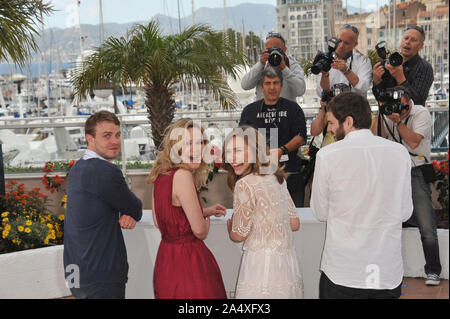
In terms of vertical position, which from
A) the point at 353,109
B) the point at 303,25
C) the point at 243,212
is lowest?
the point at 243,212

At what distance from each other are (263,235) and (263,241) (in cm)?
3

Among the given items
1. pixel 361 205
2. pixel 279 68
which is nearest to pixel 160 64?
pixel 279 68

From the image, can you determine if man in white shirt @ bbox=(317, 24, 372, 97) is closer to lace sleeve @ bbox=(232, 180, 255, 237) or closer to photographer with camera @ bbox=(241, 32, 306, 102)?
photographer with camera @ bbox=(241, 32, 306, 102)

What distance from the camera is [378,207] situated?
232 centimetres

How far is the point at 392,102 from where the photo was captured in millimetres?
3736

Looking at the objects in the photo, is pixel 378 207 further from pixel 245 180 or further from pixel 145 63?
pixel 145 63

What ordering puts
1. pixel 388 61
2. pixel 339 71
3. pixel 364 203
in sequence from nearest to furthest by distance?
pixel 364 203, pixel 388 61, pixel 339 71

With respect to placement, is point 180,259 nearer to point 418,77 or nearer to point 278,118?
point 278,118

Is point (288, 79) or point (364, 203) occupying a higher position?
point (288, 79)

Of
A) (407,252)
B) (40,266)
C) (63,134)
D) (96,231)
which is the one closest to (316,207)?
(96,231)

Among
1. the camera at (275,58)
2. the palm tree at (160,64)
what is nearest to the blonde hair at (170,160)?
the camera at (275,58)

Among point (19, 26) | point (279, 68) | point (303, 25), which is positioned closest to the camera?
point (279, 68)

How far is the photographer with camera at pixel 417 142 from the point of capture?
3773 mm

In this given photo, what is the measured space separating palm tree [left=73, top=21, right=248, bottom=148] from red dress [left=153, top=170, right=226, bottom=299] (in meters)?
3.49
